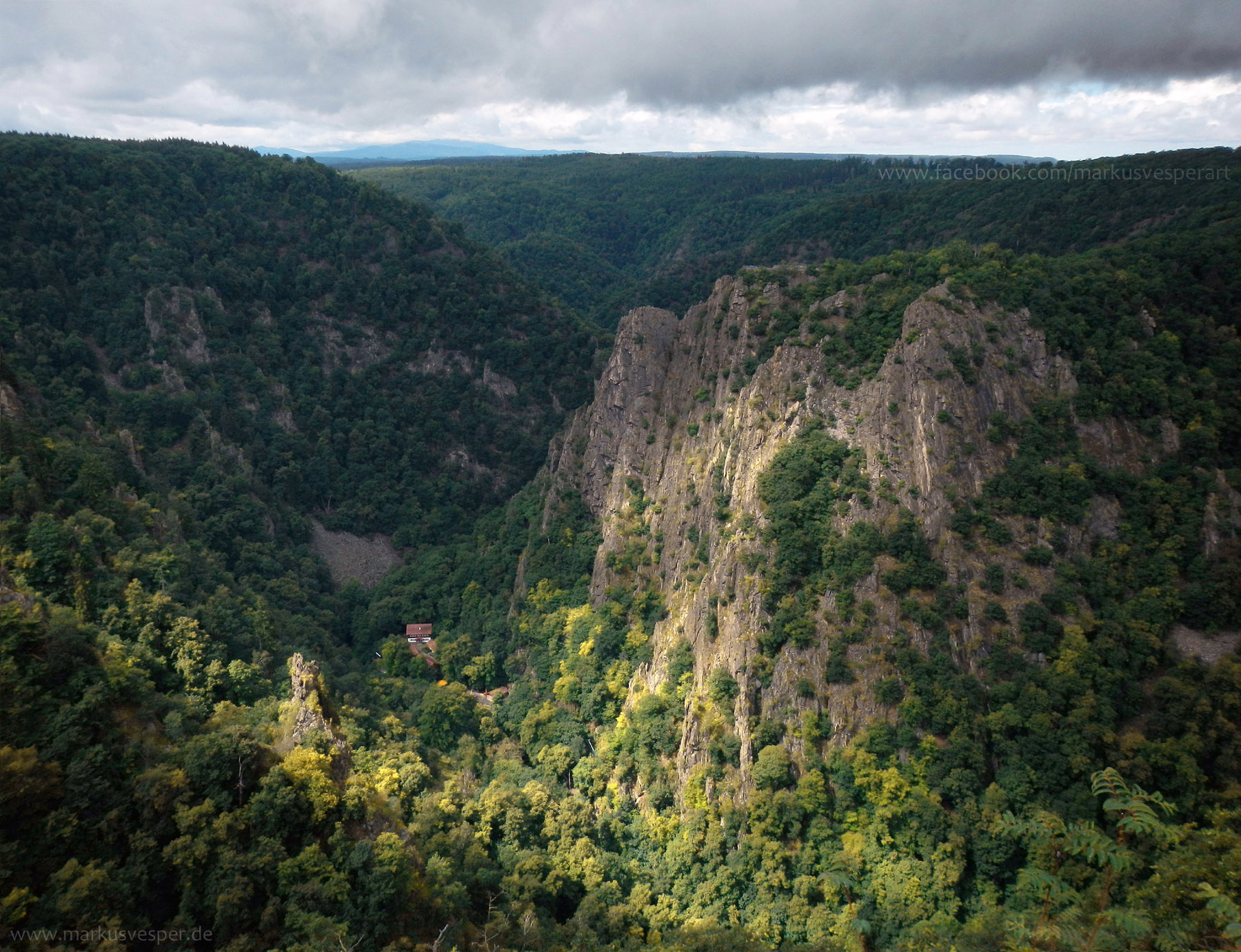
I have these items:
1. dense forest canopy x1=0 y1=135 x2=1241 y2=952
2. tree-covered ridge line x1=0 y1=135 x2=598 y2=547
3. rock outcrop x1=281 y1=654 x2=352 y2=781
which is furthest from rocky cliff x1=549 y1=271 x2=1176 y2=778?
tree-covered ridge line x1=0 y1=135 x2=598 y2=547

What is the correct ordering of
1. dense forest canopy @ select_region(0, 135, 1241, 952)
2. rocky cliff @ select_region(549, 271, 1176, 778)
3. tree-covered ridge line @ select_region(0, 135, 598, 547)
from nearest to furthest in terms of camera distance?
1. dense forest canopy @ select_region(0, 135, 1241, 952)
2. rocky cliff @ select_region(549, 271, 1176, 778)
3. tree-covered ridge line @ select_region(0, 135, 598, 547)

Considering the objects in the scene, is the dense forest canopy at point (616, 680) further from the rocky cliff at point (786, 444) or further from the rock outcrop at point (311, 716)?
the rocky cliff at point (786, 444)

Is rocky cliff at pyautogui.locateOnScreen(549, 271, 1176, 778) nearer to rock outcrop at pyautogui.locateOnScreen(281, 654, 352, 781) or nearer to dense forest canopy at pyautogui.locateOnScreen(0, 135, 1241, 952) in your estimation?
dense forest canopy at pyautogui.locateOnScreen(0, 135, 1241, 952)

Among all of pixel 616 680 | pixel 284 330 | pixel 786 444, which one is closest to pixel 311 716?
pixel 616 680

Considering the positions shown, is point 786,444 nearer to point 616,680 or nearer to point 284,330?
point 616,680

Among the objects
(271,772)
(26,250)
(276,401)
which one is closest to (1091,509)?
(271,772)

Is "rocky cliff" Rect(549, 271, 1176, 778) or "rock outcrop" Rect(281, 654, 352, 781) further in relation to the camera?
"rocky cliff" Rect(549, 271, 1176, 778)

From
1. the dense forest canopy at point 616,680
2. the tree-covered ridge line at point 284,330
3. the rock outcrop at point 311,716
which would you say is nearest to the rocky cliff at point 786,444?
the dense forest canopy at point 616,680

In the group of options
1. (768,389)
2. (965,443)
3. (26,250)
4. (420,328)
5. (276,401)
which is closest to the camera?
(965,443)

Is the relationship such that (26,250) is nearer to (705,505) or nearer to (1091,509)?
(705,505)
